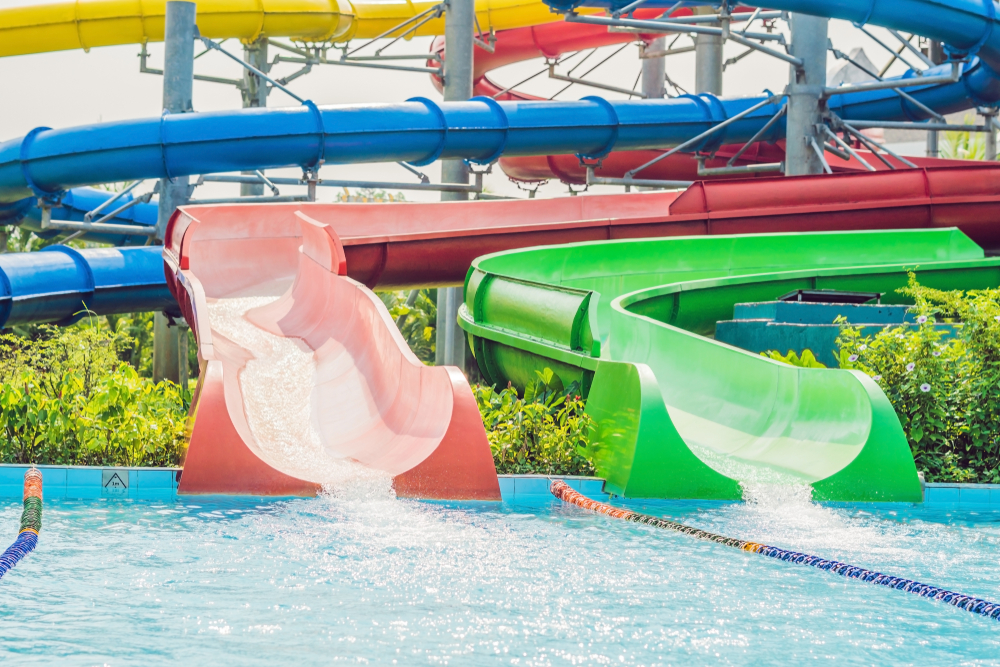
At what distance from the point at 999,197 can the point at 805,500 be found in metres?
6.48

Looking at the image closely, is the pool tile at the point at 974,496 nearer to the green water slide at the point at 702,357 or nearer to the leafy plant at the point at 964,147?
the green water slide at the point at 702,357

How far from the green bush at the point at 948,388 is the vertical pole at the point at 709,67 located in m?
12.3

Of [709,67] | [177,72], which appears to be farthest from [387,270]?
[709,67]

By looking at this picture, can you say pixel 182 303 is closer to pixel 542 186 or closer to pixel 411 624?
pixel 411 624

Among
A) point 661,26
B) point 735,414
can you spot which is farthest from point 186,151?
point 735,414

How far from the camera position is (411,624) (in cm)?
352

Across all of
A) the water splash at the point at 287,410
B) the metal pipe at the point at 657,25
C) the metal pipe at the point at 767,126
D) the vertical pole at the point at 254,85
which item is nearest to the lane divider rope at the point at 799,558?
the water splash at the point at 287,410

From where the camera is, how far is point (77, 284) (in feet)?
38.8

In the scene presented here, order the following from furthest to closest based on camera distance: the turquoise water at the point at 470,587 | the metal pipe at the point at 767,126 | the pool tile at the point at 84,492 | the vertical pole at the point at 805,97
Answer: the metal pipe at the point at 767,126, the vertical pole at the point at 805,97, the pool tile at the point at 84,492, the turquoise water at the point at 470,587

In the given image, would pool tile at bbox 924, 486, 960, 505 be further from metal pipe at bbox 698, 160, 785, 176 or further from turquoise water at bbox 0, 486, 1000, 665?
metal pipe at bbox 698, 160, 785, 176

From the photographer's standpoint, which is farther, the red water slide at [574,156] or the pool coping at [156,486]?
the red water slide at [574,156]

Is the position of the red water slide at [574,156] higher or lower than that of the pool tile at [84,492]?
higher

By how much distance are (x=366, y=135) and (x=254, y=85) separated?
4.29 meters

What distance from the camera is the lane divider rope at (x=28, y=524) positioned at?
4.17 m
